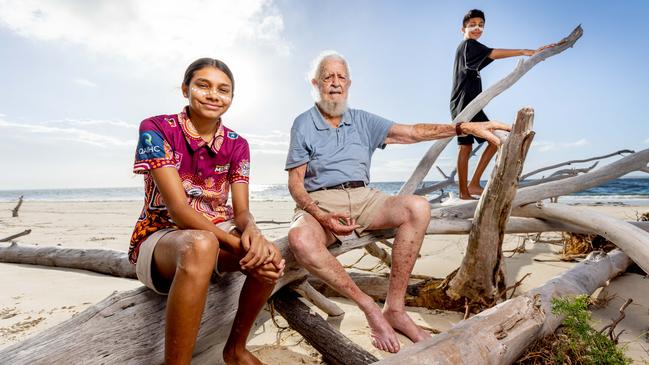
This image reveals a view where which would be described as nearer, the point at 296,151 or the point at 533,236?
the point at 296,151

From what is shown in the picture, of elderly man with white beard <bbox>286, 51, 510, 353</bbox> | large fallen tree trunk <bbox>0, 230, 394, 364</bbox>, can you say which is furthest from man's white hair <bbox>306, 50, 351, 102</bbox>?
large fallen tree trunk <bbox>0, 230, 394, 364</bbox>

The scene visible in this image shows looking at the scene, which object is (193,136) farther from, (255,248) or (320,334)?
(320,334)

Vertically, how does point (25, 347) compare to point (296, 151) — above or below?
below

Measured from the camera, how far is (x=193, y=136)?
6.27ft

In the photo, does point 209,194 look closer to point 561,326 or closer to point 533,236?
point 561,326

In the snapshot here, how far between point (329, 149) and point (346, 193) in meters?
0.35

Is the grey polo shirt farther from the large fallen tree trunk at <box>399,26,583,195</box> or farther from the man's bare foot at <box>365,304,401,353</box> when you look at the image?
the large fallen tree trunk at <box>399,26,583,195</box>

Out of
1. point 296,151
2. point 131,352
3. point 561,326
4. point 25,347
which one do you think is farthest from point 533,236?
point 25,347

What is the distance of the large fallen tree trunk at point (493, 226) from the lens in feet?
6.92

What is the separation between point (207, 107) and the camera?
6.29 ft

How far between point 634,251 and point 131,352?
3098mm

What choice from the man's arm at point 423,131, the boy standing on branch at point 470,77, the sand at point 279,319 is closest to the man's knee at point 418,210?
the man's arm at point 423,131

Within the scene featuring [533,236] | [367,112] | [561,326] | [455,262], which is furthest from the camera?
[533,236]

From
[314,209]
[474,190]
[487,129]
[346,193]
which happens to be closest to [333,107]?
[346,193]
